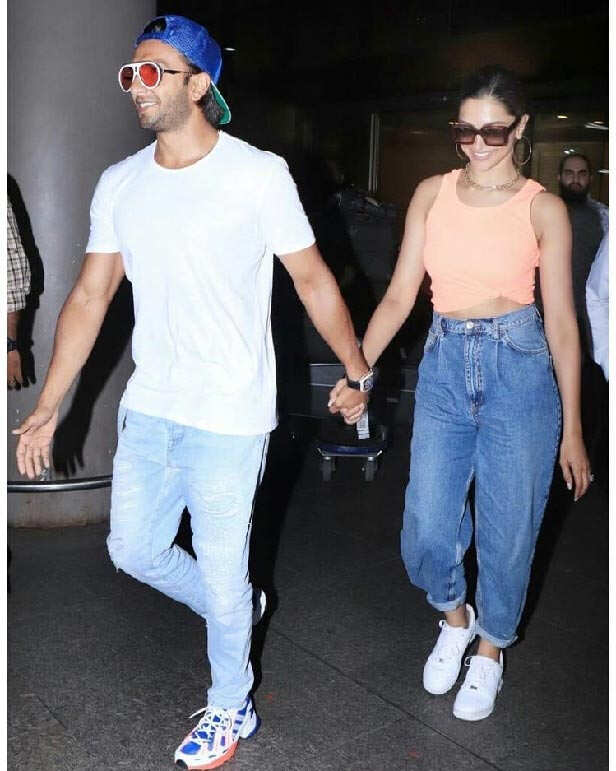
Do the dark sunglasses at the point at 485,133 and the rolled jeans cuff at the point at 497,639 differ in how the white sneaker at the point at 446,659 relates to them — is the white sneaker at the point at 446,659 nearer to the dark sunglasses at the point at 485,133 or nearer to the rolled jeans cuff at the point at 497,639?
the rolled jeans cuff at the point at 497,639

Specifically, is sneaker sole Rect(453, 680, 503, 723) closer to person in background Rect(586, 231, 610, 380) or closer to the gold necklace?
person in background Rect(586, 231, 610, 380)

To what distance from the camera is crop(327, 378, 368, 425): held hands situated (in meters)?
3.07

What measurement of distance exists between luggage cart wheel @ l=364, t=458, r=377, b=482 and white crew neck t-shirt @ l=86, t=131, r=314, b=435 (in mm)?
3442

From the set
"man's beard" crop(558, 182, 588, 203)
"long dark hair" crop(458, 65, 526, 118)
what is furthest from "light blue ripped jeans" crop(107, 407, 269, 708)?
"man's beard" crop(558, 182, 588, 203)

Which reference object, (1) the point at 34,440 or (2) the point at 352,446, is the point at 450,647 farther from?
(2) the point at 352,446

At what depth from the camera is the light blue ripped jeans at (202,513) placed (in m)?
2.81

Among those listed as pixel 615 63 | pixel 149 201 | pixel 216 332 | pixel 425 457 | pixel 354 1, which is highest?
pixel 354 1

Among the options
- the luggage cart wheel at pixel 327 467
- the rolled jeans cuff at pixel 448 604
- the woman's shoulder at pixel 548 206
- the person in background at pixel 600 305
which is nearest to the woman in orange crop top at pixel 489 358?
the woman's shoulder at pixel 548 206

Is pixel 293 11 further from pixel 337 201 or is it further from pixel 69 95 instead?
pixel 69 95

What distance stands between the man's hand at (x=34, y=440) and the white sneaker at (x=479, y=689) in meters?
1.55

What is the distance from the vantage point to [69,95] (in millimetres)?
4984

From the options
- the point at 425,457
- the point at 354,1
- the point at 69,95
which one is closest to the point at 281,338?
the point at 69,95

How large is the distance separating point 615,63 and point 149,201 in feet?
→ 4.84

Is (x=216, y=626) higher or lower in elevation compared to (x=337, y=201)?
lower
